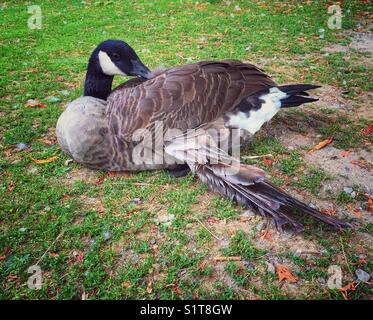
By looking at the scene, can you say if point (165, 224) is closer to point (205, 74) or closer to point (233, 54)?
point (205, 74)

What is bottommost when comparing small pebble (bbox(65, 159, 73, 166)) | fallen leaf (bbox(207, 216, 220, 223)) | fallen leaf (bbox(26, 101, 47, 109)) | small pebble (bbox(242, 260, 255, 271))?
small pebble (bbox(242, 260, 255, 271))

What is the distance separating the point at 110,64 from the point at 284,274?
2694 mm

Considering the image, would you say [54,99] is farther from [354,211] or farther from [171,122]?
[354,211]

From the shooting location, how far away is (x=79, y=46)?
21.9 feet

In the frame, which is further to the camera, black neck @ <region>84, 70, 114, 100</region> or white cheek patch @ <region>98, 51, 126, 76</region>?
black neck @ <region>84, 70, 114, 100</region>

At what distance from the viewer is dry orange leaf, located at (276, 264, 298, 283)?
90.4 inches

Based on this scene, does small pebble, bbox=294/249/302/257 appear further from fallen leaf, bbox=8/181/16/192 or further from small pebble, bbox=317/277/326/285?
fallen leaf, bbox=8/181/16/192

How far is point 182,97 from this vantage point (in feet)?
10.5

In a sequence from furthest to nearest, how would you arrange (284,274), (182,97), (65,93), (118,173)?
1. (65,93)
2. (118,173)
3. (182,97)
4. (284,274)

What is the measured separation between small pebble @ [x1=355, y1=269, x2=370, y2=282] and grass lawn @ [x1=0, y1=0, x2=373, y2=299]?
35mm

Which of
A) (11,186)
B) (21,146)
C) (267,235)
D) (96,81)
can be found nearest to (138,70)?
(96,81)

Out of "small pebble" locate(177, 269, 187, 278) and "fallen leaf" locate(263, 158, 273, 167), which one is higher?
"fallen leaf" locate(263, 158, 273, 167)

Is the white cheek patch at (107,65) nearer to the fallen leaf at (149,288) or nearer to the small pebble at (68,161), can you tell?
→ the small pebble at (68,161)

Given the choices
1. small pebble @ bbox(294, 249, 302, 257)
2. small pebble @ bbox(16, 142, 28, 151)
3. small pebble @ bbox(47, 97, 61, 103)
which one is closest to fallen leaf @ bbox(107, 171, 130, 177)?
small pebble @ bbox(16, 142, 28, 151)
